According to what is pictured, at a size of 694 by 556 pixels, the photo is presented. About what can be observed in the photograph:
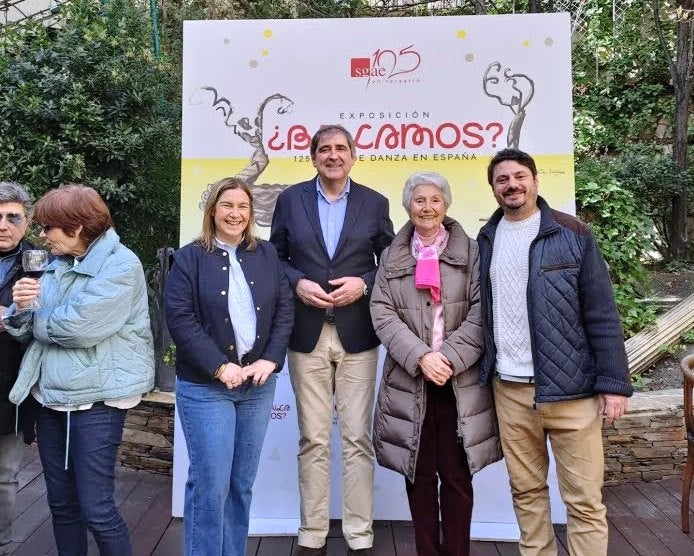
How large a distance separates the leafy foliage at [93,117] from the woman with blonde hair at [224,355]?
186cm

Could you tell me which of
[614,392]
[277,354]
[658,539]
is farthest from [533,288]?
[658,539]

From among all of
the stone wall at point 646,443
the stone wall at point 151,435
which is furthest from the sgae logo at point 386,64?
the stone wall at point 646,443

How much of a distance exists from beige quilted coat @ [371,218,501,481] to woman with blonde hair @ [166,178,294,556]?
0.40 m

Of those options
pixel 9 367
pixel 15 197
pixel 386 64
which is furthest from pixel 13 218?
pixel 386 64

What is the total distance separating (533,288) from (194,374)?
1.14 meters

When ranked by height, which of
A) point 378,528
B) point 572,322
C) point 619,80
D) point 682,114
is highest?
point 619,80

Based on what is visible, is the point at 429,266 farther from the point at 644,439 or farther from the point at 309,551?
the point at 644,439

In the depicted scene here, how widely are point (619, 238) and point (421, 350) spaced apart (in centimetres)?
278

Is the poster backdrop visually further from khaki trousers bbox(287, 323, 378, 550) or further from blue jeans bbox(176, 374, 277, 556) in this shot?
blue jeans bbox(176, 374, 277, 556)

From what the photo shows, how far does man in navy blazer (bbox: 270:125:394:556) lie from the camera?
8.16ft

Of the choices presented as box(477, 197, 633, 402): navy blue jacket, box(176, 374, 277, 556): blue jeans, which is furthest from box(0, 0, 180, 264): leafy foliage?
box(477, 197, 633, 402): navy blue jacket

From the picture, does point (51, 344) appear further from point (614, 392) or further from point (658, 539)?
point (658, 539)

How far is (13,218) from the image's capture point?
7.47 feet
